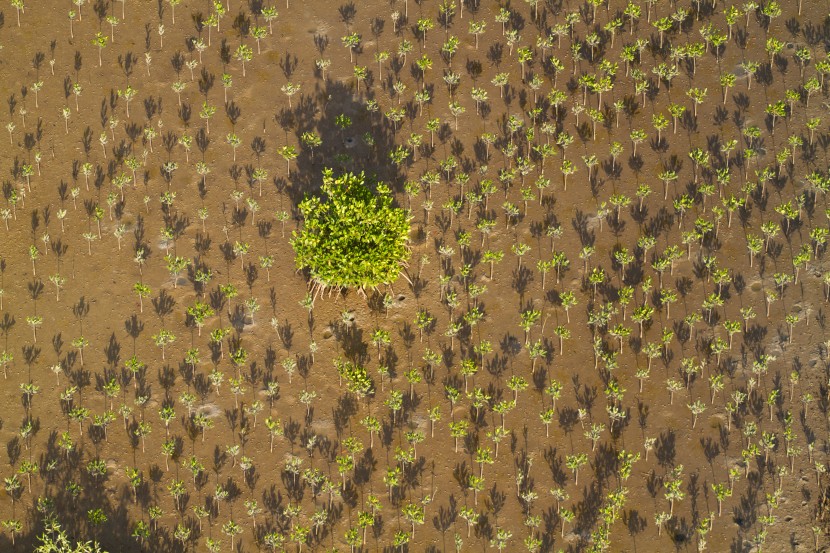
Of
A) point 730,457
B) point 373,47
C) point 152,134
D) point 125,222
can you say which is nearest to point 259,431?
point 125,222

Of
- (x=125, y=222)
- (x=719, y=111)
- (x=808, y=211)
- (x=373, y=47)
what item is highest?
(x=373, y=47)

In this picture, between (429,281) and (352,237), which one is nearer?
(352,237)

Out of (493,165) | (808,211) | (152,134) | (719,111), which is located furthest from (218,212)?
(808,211)

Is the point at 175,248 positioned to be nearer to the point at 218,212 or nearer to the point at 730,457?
the point at 218,212

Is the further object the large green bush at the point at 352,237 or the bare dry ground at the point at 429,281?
the bare dry ground at the point at 429,281

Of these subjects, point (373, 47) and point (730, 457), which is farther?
point (373, 47)

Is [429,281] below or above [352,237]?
below

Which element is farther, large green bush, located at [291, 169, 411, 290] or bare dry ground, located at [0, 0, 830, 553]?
bare dry ground, located at [0, 0, 830, 553]

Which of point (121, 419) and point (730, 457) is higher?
point (121, 419)
